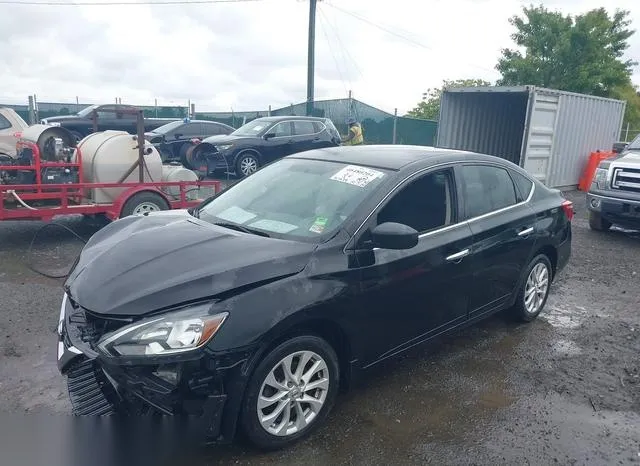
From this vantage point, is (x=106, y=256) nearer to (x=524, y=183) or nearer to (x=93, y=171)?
(x=524, y=183)

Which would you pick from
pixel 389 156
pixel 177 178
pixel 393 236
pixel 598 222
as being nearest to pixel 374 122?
pixel 598 222

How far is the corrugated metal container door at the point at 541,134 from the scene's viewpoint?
11867 millimetres

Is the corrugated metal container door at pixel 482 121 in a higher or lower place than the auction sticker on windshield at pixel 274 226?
higher

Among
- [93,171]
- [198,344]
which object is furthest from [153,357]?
[93,171]

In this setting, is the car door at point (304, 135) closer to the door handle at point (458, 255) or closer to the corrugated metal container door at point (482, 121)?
the corrugated metal container door at point (482, 121)

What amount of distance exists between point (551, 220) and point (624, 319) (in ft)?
4.30

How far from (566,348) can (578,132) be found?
1059cm

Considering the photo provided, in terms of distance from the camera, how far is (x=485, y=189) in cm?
440

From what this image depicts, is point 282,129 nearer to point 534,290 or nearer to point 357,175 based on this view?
point 534,290

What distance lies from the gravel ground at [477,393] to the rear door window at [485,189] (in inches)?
46.1

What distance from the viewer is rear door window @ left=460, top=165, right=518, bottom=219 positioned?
4.17m

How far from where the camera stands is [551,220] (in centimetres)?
504

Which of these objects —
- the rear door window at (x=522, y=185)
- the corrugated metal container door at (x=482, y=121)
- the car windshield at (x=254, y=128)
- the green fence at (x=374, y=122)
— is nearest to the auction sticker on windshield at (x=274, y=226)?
the rear door window at (x=522, y=185)

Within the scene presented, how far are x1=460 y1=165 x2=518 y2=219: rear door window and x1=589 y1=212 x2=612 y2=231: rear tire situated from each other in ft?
17.5
